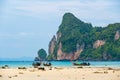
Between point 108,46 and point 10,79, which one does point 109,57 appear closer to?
point 108,46

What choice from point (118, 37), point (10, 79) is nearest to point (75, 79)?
point (10, 79)

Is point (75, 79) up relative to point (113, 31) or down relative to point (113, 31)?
down

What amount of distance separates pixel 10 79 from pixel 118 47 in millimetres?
176913

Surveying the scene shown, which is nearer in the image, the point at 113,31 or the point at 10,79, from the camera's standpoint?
the point at 10,79

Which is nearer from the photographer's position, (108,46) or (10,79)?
(10,79)

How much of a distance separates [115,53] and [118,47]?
3581 millimetres

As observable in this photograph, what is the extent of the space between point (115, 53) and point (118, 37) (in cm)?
883

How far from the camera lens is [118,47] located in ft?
655

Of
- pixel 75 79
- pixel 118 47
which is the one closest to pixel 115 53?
pixel 118 47

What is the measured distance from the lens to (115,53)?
199625 millimetres

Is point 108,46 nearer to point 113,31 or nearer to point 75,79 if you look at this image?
point 113,31

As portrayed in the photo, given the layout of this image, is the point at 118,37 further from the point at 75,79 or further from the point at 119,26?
the point at 75,79

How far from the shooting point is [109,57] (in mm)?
199750

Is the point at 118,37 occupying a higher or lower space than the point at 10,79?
higher
